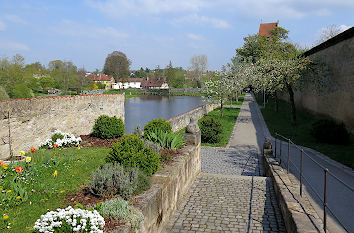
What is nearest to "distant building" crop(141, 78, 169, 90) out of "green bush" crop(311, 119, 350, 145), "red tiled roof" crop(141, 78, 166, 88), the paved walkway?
"red tiled roof" crop(141, 78, 166, 88)

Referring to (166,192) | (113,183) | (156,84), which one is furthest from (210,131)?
(156,84)

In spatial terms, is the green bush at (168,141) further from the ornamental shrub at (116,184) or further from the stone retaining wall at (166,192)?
the ornamental shrub at (116,184)

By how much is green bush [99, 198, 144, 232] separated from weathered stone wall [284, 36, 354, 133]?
1445 cm

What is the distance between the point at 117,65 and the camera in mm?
82562

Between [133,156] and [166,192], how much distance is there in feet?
3.05

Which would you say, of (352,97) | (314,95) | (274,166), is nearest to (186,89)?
(314,95)

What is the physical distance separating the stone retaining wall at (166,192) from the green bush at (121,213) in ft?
0.71

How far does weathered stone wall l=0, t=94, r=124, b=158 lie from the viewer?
32.0 ft

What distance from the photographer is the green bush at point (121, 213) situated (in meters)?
3.54

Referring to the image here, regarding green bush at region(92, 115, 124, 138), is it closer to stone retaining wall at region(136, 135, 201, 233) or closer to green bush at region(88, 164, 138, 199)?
stone retaining wall at region(136, 135, 201, 233)

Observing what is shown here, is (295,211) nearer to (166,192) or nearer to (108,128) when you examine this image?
(166,192)

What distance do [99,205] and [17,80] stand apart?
3477cm

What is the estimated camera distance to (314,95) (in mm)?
21781

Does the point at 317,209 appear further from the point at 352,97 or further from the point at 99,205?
the point at 352,97
